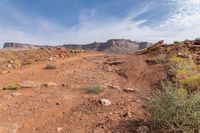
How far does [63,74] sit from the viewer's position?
46.3 feet

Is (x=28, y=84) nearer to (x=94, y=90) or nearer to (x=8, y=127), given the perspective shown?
(x=94, y=90)

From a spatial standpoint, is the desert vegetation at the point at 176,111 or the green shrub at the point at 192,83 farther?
the green shrub at the point at 192,83

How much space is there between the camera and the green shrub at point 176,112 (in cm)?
573

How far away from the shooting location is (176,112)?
6055 millimetres

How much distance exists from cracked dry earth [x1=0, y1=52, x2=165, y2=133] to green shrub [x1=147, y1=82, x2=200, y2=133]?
0.75 metres

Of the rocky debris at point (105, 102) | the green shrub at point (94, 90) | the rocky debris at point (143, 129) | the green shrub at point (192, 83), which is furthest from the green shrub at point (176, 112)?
the green shrub at point (94, 90)

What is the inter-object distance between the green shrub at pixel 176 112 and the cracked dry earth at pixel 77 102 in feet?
2.46

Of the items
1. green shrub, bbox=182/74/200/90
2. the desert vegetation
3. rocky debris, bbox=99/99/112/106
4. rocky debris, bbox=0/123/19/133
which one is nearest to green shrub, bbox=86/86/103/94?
rocky debris, bbox=99/99/112/106

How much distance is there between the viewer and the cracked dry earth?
301 inches

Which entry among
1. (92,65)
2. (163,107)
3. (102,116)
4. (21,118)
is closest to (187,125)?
(163,107)

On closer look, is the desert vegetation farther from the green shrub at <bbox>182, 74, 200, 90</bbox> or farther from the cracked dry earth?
the green shrub at <bbox>182, 74, 200, 90</bbox>

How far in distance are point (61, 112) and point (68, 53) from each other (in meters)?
14.5

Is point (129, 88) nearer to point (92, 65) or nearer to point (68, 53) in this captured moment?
point (92, 65)

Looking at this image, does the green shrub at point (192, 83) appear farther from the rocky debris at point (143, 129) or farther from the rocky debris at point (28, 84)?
the rocky debris at point (28, 84)
